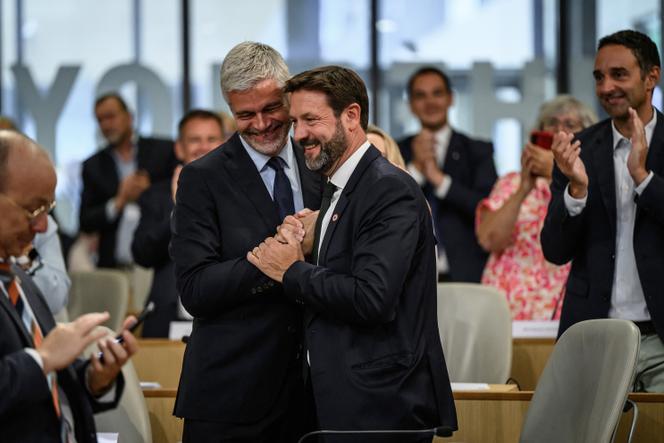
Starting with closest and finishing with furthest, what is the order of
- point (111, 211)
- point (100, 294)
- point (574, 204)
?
point (574, 204), point (100, 294), point (111, 211)

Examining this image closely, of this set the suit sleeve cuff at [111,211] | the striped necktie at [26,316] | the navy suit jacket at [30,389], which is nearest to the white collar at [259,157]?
the navy suit jacket at [30,389]

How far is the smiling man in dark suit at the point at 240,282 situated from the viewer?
2.89 meters

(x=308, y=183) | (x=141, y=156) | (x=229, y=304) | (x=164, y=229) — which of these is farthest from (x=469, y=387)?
(x=141, y=156)

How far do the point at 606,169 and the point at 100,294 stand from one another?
8.76 feet

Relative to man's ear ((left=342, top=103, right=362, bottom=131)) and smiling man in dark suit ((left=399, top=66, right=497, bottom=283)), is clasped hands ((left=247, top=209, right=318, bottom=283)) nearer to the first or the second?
man's ear ((left=342, top=103, right=362, bottom=131))

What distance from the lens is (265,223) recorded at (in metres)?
2.97

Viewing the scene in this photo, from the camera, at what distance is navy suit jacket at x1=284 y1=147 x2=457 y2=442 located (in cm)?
267

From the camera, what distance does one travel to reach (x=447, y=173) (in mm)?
5820

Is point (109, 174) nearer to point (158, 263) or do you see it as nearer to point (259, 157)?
point (158, 263)

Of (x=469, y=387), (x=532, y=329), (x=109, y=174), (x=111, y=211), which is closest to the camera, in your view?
(x=469, y=387)

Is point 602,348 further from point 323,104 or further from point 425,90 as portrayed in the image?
point 425,90

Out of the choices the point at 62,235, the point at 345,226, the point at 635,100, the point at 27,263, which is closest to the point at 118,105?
the point at 62,235

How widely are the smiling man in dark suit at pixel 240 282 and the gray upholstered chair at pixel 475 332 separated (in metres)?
1.40

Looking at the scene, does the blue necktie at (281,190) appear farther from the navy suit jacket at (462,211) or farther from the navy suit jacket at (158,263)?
the navy suit jacket at (462,211)
